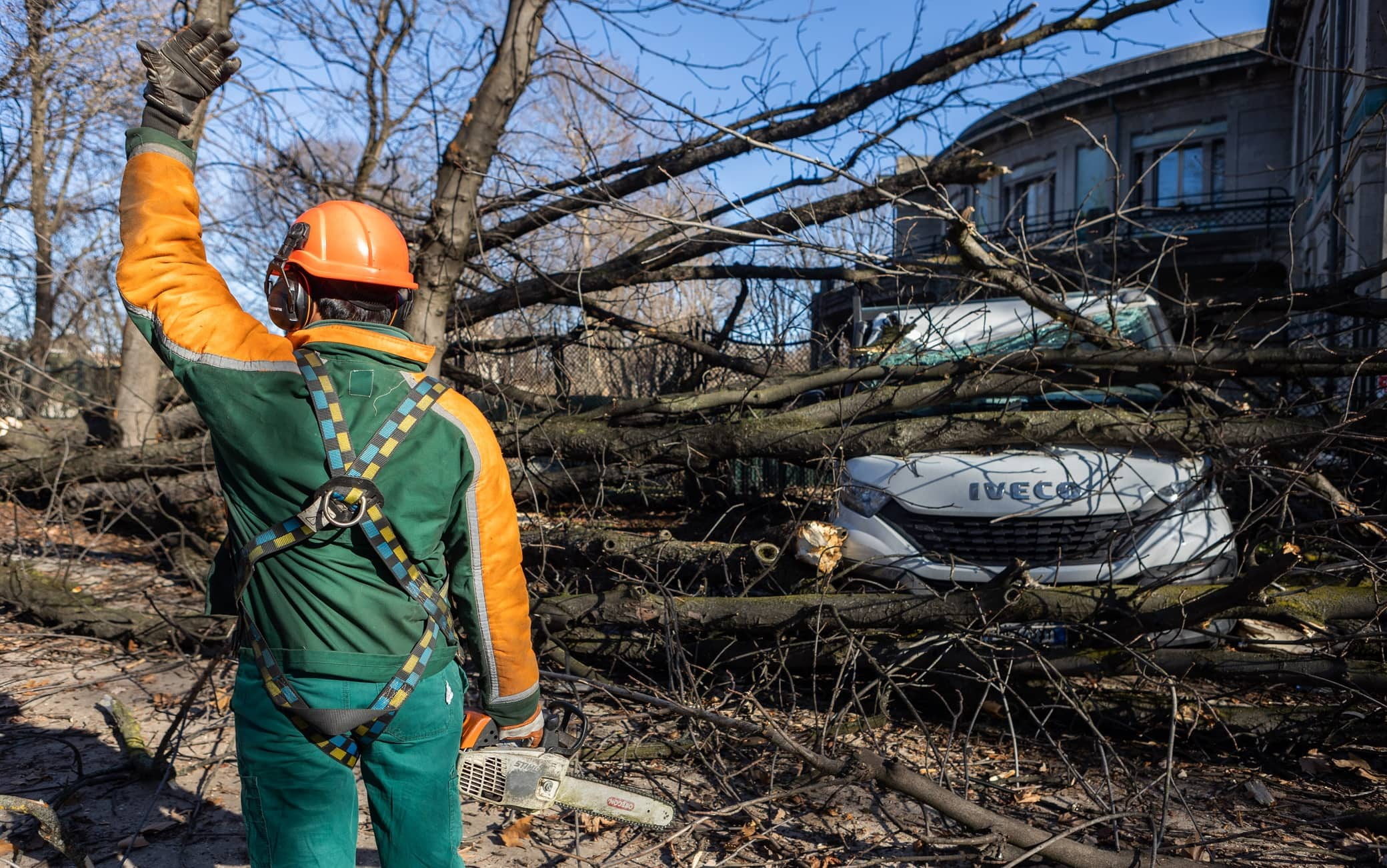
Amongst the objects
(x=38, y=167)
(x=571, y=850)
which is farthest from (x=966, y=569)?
(x=38, y=167)

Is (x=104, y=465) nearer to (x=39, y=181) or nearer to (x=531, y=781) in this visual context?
(x=39, y=181)

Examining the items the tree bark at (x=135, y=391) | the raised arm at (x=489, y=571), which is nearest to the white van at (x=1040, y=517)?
the raised arm at (x=489, y=571)

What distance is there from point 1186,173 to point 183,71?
90.9 ft

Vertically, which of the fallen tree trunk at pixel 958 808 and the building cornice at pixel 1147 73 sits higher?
the building cornice at pixel 1147 73

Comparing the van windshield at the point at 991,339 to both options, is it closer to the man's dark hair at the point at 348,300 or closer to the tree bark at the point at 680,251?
the tree bark at the point at 680,251

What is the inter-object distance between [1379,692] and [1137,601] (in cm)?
95

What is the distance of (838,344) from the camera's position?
6.38 m

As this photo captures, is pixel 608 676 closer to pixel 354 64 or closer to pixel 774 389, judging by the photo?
pixel 774 389

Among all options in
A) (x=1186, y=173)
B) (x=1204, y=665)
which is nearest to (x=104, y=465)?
(x=1204, y=665)

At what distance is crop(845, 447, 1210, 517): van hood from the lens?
14.3 feet

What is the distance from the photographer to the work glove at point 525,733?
228 cm

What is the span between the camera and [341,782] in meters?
2.06

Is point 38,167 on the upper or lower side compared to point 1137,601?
upper

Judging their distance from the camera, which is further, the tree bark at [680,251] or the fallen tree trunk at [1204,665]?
the tree bark at [680,251]
